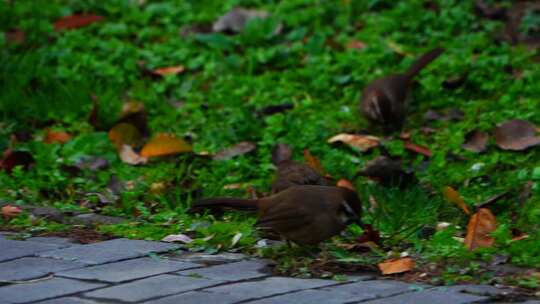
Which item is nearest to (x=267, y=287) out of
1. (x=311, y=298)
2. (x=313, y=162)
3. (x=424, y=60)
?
(x=311, y=298)

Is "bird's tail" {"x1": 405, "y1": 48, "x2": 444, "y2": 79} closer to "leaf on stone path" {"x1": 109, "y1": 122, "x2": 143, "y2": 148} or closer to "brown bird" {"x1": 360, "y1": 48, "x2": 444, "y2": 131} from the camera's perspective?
"brown bird" {"x1": 360, "y1": 48, "x2": 444, "y2": 131}

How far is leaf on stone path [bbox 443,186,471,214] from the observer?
5398 mm

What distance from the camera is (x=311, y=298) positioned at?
13.1 ft

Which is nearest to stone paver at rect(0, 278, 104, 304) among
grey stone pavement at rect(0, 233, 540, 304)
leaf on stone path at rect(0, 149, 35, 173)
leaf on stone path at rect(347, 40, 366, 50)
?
grey stone pavement at rect(0, 233, 540, 304)

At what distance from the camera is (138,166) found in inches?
258

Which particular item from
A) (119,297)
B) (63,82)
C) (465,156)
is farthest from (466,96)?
(119,297)

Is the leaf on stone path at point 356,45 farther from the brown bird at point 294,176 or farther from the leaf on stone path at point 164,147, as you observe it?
the brown bird at point 294,176

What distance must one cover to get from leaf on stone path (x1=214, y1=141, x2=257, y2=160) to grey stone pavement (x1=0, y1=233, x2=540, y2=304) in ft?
5.96

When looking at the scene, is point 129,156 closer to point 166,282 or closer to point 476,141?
point 476,141

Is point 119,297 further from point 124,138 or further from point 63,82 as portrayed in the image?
point 63,82

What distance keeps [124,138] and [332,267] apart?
8.89 feet

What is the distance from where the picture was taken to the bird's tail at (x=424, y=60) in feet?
24.0

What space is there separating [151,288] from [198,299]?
228 millimetres

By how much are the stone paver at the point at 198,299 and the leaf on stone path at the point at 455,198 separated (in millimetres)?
1786
